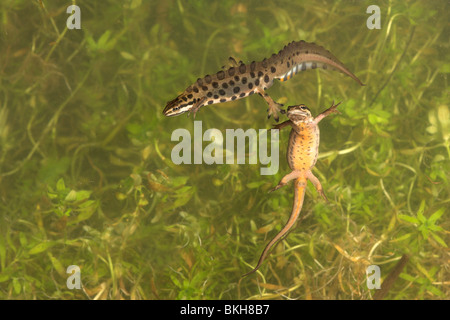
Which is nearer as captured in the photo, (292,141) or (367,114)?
(292,141)

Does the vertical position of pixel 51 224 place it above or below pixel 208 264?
above

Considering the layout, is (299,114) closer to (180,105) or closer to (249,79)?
(249,79)

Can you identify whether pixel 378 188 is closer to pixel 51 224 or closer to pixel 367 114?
pixel 367 114

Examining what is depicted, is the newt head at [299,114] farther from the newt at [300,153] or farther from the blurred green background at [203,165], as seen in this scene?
the blurred green background at [203,165]

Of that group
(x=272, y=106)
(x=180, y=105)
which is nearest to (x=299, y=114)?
(x=272, y=106)

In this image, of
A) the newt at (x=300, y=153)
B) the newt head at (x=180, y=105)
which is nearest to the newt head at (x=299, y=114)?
the newt at (x=300, y=153)

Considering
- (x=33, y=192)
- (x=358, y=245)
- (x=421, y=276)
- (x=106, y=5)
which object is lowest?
(x=421, y=276)
